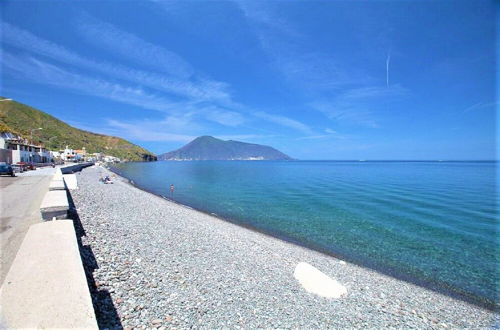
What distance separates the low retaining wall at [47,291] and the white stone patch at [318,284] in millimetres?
5836

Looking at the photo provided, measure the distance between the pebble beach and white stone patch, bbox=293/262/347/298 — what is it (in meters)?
0.19

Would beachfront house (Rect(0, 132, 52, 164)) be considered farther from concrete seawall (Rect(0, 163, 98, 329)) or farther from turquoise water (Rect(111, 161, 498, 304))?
concrete seawall (Rect(0, 163, 98, 329))

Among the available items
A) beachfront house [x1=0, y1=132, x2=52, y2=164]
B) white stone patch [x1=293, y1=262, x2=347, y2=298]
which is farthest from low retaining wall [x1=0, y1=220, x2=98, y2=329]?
beachfront house [x1=0, y1=132, x2=52, y2=164]

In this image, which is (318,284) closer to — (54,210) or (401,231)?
(54,210)

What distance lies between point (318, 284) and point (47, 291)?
21.2 ft

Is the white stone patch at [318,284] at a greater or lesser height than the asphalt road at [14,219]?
lesser

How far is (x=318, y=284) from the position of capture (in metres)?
7.21

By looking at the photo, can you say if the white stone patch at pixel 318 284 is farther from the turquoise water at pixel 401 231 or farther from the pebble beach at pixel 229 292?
the turquoise water at pixel 401 231

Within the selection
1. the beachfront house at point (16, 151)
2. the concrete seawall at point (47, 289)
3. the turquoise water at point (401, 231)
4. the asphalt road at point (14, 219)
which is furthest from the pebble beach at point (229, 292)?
the beachfront house at point (16, 151)

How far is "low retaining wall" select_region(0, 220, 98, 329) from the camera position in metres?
3.12

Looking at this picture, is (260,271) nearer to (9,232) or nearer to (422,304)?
(422,304)

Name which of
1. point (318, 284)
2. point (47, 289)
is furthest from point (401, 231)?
point (47, 289)

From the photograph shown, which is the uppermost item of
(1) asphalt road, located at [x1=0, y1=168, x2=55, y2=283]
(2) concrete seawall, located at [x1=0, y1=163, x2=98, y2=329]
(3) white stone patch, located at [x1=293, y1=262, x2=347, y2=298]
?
(2) concrete seawall, located at [x1=0, y1=163, x2=98, y2=329]

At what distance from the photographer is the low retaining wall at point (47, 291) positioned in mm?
3117
